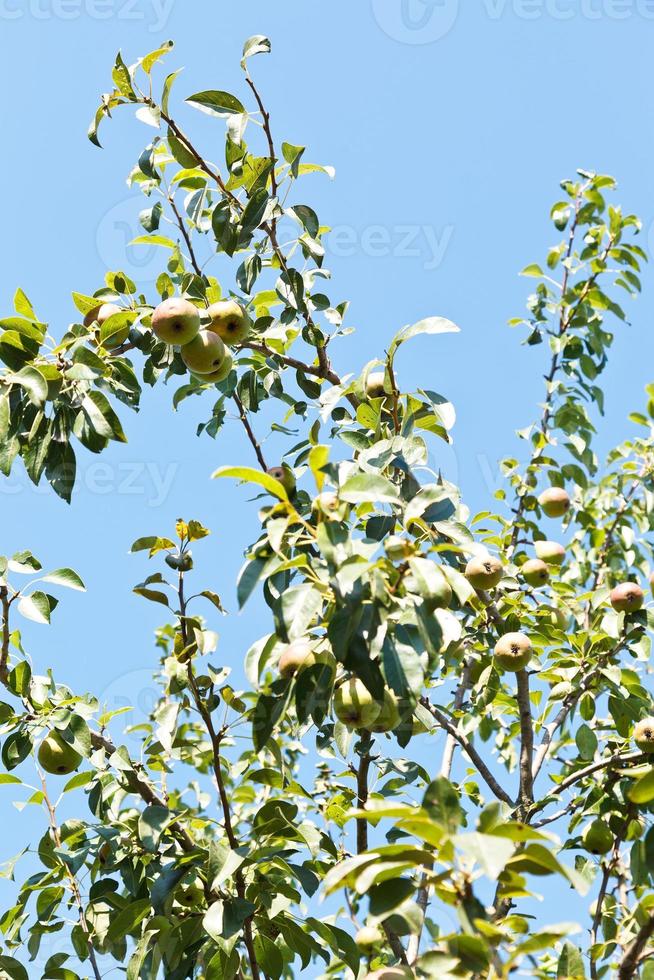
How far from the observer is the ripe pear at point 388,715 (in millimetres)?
2238

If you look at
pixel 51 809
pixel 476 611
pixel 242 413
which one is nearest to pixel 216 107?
pixel 242 413

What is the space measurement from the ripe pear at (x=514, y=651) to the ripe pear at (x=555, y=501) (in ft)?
4.88

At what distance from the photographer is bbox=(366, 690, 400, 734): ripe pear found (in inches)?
88.1

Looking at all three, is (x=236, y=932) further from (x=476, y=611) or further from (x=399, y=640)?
(x=476, y=611)

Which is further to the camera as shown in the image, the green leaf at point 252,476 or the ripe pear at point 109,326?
the ripe pear at point 109,326

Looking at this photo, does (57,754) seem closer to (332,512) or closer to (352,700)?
(352,700)

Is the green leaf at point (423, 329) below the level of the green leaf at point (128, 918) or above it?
above

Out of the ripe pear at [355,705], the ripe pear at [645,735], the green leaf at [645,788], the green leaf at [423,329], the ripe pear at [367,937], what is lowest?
the green leaf at [645,788]

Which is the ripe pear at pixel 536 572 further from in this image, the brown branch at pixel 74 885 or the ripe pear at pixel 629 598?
the brown branch at pixel 74 885

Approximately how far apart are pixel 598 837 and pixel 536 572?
1224mm

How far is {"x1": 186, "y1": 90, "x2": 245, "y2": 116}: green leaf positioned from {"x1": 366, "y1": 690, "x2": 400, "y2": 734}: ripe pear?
177 cm

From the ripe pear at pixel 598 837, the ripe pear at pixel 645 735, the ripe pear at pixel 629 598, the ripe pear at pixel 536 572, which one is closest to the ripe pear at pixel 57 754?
the ripe pear at pixel 598 837

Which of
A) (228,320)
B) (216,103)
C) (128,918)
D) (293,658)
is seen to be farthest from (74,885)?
(216,103)

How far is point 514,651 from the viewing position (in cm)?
322
